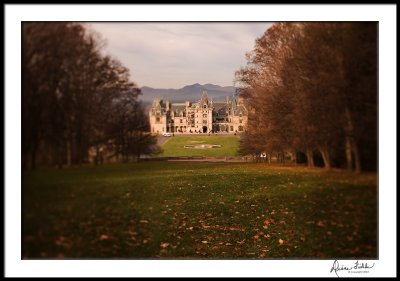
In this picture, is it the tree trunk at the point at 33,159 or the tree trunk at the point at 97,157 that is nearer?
the tree trunk at the point at 33,159

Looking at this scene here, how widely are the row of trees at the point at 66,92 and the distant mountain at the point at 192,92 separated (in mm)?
432

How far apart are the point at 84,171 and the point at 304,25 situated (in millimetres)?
3564

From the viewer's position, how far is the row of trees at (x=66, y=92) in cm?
423

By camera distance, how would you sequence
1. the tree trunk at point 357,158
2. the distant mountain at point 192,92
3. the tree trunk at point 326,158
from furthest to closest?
the distant mountain at point 192,92, the tree trunk at point 326,158, the tree trunk at point 357,158

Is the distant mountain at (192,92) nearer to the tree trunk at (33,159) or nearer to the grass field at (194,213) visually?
the grass field at (194,213)

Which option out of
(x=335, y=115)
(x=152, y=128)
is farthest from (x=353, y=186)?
(x=152, y=128)

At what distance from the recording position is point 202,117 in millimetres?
4902

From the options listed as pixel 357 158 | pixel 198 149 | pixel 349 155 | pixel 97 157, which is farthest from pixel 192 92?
pixel 357 158

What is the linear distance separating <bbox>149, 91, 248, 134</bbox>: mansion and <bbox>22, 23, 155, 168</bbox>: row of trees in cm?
Result: 56

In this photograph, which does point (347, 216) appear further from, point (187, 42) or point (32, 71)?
point (32, 71)

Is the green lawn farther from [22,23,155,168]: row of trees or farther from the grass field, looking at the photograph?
[22,23,155,168]: row of trees

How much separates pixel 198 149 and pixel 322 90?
1.91 metres

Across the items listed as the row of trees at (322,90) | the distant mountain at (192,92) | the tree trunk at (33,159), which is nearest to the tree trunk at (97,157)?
the tree trunk at (33,159)

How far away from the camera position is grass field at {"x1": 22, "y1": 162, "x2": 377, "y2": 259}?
4281mm
